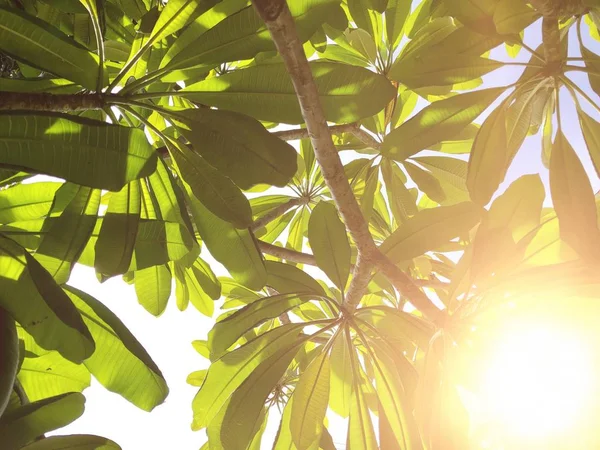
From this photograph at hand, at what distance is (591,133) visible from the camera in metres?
1.04

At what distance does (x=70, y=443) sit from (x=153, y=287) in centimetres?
53

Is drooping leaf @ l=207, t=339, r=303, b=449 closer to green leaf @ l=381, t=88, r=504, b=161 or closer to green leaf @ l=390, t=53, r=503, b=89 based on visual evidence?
green leaf @ l=381, t=88, r=504, b=161

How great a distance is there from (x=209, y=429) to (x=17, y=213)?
2.21 ft

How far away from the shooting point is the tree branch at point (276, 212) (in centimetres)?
142

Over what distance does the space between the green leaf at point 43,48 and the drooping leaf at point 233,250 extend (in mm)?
331

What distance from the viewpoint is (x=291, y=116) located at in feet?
2.66

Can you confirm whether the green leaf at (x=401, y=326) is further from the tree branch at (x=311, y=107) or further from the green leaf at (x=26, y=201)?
the green leaf at (x=26, y=201)

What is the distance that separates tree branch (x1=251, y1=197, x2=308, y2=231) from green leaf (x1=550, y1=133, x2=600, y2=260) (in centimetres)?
74

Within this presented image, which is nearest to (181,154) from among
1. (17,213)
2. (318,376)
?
(17,213)

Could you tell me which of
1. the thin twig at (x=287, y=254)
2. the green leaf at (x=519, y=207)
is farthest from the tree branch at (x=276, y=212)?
the green leaf at (x=519, y=207)

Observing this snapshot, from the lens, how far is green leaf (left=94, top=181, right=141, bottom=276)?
779 mm

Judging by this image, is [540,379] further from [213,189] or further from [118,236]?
[118,236]

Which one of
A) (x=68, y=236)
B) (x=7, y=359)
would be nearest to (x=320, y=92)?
(x=68, y=236)

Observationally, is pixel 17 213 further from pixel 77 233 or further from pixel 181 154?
pixel 181 154
